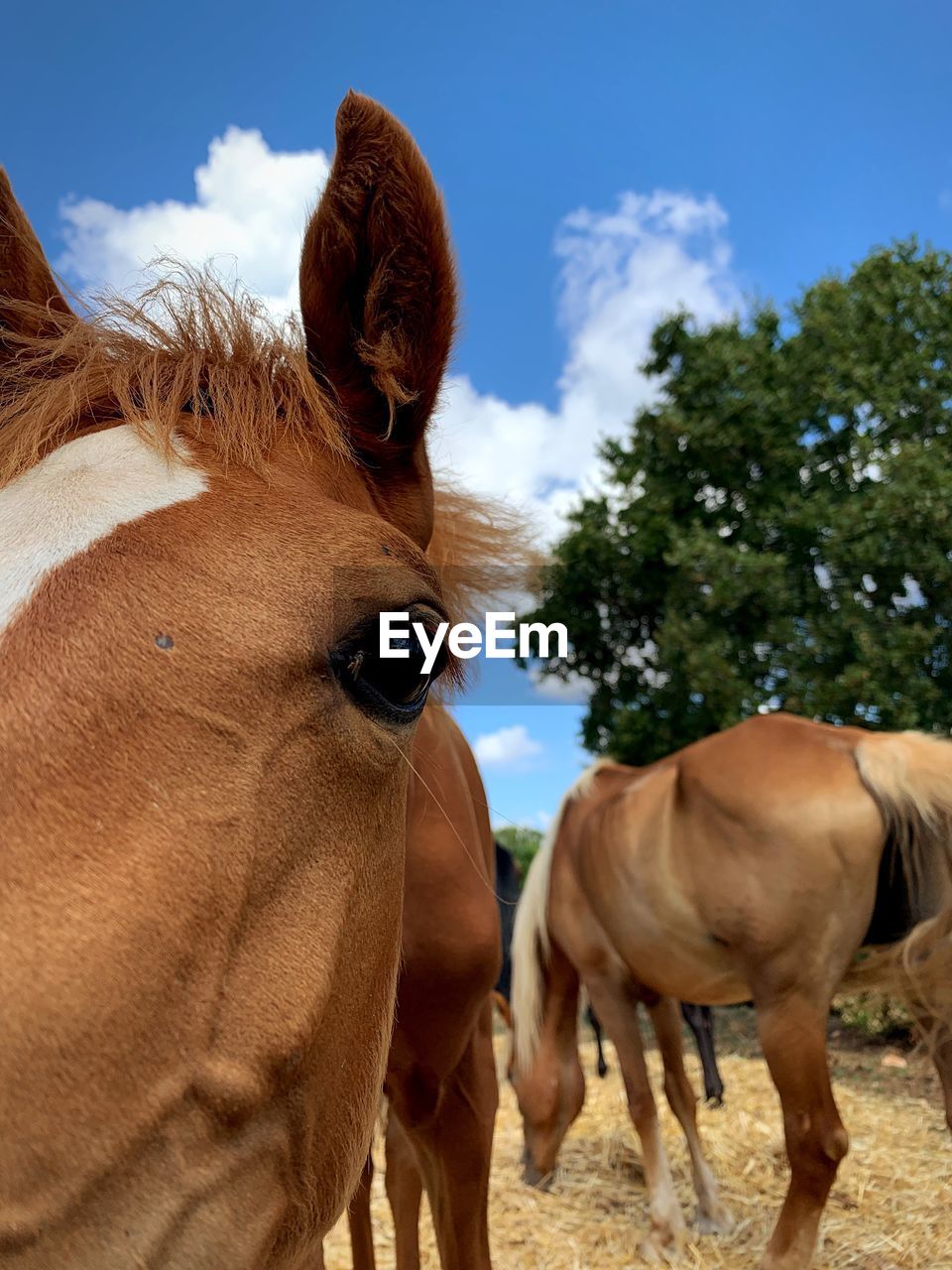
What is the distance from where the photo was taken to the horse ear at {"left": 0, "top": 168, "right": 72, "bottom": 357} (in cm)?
130

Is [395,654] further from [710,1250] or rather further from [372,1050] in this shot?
[710,1250]

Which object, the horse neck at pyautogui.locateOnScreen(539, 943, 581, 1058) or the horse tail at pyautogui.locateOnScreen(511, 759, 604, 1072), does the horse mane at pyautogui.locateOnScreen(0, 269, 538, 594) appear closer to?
the horse tail at pyautogui.locateOnScreen(511, 759, 604, 1072)

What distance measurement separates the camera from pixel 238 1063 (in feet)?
2.54

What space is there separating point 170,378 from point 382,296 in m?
0.31

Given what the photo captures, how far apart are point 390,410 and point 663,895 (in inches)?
140

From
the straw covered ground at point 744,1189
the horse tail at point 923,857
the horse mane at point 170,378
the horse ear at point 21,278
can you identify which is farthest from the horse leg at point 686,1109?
the horse ear at point 21,278

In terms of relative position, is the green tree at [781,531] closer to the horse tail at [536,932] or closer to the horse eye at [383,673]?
the horse tail at [536,932]

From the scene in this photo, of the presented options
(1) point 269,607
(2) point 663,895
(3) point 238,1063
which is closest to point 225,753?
(1) point 269,607

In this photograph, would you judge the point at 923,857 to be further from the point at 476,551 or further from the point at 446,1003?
the point at 476,551

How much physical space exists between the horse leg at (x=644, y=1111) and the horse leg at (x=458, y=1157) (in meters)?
2.72

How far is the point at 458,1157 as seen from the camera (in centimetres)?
200

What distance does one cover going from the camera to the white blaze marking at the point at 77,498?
85cm

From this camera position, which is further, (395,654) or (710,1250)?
(710,1250)

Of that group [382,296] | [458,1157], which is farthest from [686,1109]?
[382,296]
